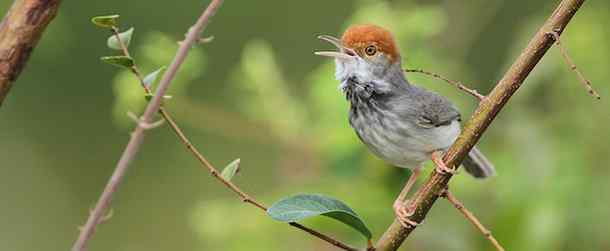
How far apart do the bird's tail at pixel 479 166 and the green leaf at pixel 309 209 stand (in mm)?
1196

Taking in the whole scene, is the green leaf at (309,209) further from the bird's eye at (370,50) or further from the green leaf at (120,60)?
the bird's eye at (370,50)

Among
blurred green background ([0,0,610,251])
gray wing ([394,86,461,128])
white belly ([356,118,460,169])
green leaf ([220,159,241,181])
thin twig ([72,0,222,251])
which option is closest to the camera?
thin twig ([72,0,222,251])

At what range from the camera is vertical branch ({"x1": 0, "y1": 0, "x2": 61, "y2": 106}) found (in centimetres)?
205

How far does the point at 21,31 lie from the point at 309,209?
72 cm

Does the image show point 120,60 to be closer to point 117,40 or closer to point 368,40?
point 117,40

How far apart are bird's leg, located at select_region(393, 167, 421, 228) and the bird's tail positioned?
248 millimetres

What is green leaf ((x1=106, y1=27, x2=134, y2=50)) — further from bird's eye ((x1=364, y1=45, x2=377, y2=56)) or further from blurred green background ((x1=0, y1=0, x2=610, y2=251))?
bird's eye ((x1=364, y1=45, x2=377, y2=56))

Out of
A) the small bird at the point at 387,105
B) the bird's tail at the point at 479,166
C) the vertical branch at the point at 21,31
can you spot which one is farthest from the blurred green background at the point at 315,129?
Result: the vertical branch at the point at 21,31

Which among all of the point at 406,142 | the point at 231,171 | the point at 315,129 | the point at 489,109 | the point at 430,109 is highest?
the point at 489,109

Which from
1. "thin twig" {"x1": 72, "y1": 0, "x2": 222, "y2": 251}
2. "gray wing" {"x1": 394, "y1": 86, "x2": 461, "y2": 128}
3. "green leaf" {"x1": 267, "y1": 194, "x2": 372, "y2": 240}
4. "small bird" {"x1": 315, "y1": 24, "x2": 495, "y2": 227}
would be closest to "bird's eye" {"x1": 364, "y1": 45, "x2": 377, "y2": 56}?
"small bird" {"x1": 315, "y1": 24, "x2": 495, "y2": 227}

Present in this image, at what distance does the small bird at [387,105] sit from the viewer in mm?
2947

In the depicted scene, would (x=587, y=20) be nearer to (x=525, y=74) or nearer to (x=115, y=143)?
(x=525, y=74)

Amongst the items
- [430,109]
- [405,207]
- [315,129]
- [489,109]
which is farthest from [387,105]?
[489,109]

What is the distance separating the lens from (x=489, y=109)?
193 centimetres
